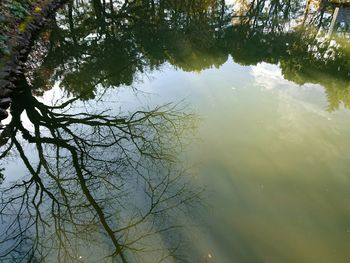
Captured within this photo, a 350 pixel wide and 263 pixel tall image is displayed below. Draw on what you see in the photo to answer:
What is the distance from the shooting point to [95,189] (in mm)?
5824

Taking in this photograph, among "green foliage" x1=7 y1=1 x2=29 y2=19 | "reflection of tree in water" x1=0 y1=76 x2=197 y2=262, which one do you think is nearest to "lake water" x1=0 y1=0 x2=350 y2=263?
"reflection of tree in water" x1=0 y1=76 x2=197 y2=262

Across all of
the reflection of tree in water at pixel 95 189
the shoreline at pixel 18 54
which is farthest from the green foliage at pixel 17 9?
the reflection of tree in water at pixel 95 189

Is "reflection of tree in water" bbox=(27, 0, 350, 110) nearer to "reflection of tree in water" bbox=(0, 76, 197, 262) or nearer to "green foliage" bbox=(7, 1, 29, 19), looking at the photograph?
"green foliage" bbox=(7, 1, 29, 19)

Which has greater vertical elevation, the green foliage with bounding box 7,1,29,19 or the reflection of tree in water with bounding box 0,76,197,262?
the green foliage with bounding box 7,1,29,19

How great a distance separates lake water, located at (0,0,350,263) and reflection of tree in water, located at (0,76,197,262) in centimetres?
2

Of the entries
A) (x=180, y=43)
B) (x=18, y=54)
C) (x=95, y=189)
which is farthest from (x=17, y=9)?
(x=95, y=189)

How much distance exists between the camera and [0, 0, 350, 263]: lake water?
15.7 feet

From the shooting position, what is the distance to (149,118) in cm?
782

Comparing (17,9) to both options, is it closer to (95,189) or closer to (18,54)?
(18,54)

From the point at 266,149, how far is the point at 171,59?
564 centimetres

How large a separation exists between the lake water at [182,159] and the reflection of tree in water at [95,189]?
0.07 ft

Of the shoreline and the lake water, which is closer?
the lake water

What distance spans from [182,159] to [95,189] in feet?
5.64

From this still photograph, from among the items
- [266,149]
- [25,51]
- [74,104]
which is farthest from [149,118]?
[25,51]
